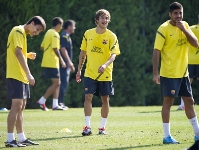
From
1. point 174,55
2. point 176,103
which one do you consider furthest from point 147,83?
point 174,55

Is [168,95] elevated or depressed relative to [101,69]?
depressed

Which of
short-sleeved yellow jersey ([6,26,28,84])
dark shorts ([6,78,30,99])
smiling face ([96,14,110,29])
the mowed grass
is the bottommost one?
the mowed grass

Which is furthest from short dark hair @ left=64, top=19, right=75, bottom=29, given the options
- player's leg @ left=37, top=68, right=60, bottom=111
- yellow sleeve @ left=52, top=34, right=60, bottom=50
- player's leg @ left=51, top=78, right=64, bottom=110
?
player's leg @ left=51, top=78, right=64, bottom=110

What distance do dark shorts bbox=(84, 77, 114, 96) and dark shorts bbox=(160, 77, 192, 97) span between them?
5.40 ft

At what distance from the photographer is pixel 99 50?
1120 cm

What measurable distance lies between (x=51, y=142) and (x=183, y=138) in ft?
7.18

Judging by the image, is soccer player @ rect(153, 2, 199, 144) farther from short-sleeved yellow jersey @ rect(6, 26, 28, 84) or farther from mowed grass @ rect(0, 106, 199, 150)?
short-sleeved yellow jersey @ rect(6, 26, 28, 84)

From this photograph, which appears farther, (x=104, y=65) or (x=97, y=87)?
(x=97, y=87)

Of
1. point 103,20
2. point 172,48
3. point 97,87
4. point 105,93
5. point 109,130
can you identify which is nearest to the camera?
point 172,48

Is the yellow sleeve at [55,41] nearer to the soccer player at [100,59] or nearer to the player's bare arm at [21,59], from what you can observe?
the soccer player at [100,59]

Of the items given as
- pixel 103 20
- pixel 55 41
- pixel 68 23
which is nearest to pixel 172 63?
pixel 103 20

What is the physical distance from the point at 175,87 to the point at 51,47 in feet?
25.4

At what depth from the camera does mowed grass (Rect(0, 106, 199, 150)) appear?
30.9 ft

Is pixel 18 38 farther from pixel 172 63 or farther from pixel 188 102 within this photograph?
pixel 188 102
